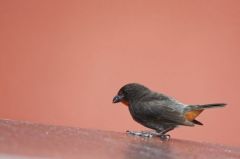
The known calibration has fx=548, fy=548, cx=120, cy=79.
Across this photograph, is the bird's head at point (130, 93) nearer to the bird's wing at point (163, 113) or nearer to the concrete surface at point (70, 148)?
the bird's wing at point (163, 113)

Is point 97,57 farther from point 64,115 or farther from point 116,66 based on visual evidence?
point 64,115

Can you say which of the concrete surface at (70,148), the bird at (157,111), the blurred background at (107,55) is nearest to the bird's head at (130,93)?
the bird at (157,111)

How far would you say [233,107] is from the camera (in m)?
3.38

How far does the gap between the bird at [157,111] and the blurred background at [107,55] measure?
1.65 metres

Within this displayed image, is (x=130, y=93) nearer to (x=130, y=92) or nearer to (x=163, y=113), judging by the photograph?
(x=130, y=92)

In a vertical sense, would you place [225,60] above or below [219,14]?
below

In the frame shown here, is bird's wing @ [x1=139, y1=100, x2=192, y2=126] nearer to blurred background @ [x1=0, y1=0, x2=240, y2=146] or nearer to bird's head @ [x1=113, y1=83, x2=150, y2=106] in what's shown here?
bird's head @ [x1=113, y1=83, x2=150, y2=106]

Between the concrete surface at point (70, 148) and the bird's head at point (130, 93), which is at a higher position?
the bird's head at point (130, 93)

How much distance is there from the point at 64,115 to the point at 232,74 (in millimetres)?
1082

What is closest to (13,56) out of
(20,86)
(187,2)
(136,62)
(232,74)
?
(20,86)

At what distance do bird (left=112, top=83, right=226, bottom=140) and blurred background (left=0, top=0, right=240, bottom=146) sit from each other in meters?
1.65

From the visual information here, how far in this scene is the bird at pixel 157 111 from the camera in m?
1.65

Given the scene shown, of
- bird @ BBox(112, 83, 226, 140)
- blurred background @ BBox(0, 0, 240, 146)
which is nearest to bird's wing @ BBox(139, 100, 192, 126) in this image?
bird @ BBox(112, 83, 226, 140)

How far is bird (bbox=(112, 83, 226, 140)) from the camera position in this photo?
65.1 inches
